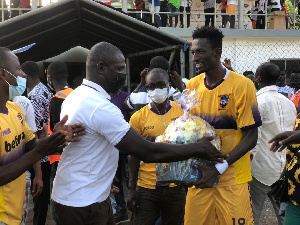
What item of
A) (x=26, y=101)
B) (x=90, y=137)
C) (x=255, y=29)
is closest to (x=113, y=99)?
(x=26, y=101)

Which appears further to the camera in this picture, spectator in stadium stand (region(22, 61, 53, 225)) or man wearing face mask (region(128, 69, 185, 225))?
spectator in stadium stand (region(22, 61, 53, 225))

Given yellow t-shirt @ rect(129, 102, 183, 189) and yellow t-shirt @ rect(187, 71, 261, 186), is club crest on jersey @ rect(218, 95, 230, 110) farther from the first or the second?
yellow t-shirt @ rect(129, 102, 183, 189)

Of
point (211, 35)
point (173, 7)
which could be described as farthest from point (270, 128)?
point (173, 7)

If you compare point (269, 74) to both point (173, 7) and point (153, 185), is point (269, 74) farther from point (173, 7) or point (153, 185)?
point (173, 7)

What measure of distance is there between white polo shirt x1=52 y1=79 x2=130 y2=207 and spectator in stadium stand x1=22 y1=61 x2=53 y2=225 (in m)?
2.64

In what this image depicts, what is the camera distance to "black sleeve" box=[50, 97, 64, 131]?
5195 millimetres

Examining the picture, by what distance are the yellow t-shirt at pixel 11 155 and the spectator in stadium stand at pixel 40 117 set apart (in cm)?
229

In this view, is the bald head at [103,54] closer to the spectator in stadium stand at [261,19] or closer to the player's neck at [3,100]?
the player's neck at [3,100]

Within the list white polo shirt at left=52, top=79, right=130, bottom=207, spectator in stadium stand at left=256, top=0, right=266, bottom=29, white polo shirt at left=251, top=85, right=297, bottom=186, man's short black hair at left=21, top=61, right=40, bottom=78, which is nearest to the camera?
white polo shirt at left=52, top=79, right=130, bottom=207

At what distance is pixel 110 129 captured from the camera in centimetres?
265

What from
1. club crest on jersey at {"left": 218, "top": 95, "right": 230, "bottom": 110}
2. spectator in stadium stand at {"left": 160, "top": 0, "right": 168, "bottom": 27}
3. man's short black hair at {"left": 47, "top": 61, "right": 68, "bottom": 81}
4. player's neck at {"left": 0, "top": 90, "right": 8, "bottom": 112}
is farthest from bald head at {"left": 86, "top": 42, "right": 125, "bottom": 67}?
spectator in stadium stand at {"left": 160, "top": 0, "right": 168, "bottom": 27}

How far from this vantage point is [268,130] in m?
4.80

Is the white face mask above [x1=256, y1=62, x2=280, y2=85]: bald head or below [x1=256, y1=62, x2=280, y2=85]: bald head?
below

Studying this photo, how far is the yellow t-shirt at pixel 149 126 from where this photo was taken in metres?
4.21
